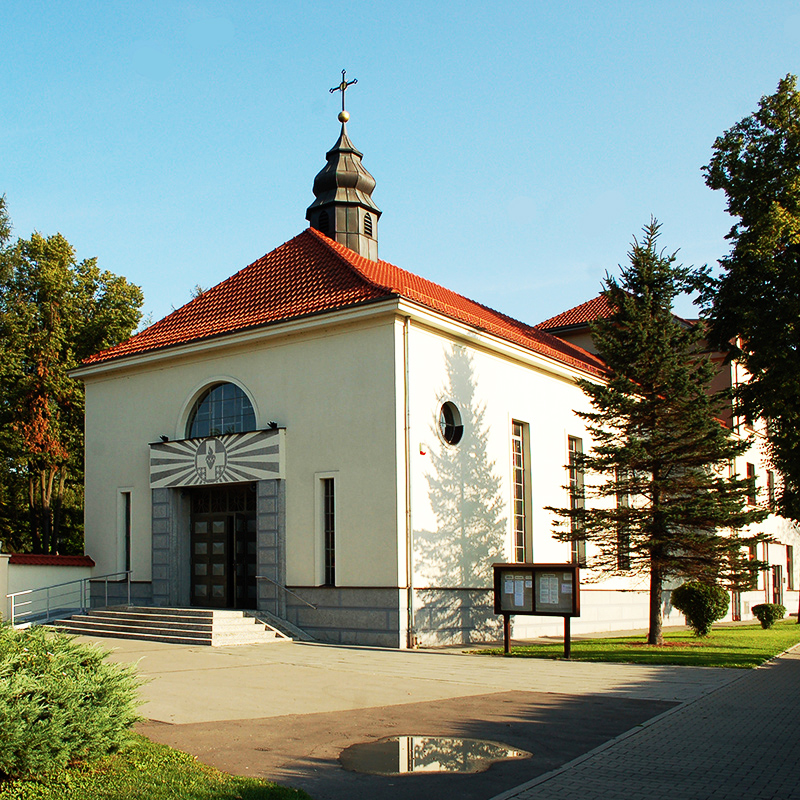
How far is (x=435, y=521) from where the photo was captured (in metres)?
19.1

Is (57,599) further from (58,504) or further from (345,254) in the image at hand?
(58,504)

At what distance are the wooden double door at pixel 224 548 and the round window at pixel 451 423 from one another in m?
4.78

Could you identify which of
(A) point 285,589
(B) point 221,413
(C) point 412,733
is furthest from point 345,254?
(C) point 412,733

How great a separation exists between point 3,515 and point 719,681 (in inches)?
1510

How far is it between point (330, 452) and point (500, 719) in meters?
10.1

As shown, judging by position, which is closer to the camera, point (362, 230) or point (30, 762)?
point (30, 762)

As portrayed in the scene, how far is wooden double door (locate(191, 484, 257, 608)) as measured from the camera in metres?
20.6

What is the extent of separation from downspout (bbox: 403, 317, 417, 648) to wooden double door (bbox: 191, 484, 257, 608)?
4254 mm

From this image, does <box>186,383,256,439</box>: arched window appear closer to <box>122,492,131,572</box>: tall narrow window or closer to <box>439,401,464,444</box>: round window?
<box>122,492,131,572</box>: tall narrow window

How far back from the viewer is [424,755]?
7.74 metres

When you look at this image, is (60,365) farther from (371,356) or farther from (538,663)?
(538,663)

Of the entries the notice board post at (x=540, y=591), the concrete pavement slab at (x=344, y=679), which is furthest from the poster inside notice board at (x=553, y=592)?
the concrete pavement slab at (x=344, y=679)

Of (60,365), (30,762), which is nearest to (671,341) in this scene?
(30,762)

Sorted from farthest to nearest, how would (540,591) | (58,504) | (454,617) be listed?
(58,504) → (454,617) → (540,591)
